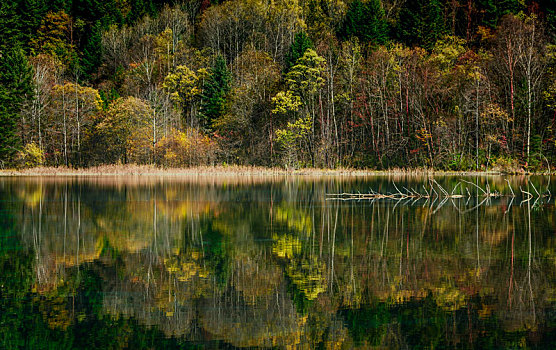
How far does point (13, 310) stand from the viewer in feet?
31.8

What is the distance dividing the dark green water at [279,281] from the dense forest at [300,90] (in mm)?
39990

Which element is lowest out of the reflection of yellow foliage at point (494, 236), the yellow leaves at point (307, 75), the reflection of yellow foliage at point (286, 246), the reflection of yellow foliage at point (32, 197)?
the reflection of yellow foliage at point (286, 246)

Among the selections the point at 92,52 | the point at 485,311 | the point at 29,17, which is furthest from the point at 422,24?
the point at 485,311

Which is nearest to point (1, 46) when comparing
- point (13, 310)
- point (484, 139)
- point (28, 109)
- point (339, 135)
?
point (28, 109)

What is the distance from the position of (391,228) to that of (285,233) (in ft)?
11.7

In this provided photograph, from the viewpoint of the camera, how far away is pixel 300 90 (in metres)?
70.1

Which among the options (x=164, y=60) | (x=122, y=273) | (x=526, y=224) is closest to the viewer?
(x=122, y=273)

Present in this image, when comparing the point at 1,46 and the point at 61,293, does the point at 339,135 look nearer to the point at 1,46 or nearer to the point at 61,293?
the point at 1,46

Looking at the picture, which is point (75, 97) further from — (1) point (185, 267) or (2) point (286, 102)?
(1) point (185, 267)

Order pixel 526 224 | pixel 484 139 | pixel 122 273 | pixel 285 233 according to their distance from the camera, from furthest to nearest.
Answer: pixel 484 139 → pixel 526 224 → pixel 285 233 → pixel 122 273

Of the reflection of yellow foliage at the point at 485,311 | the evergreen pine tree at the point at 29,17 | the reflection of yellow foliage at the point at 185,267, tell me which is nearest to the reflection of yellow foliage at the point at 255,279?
the reflection of yellow foliage at the point at 185,267

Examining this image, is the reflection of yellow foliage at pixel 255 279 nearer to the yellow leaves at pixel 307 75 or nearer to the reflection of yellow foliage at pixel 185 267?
the reflection of yellow foliage at pixel 185 267

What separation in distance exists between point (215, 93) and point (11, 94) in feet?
79.8

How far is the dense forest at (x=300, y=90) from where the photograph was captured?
200ft
